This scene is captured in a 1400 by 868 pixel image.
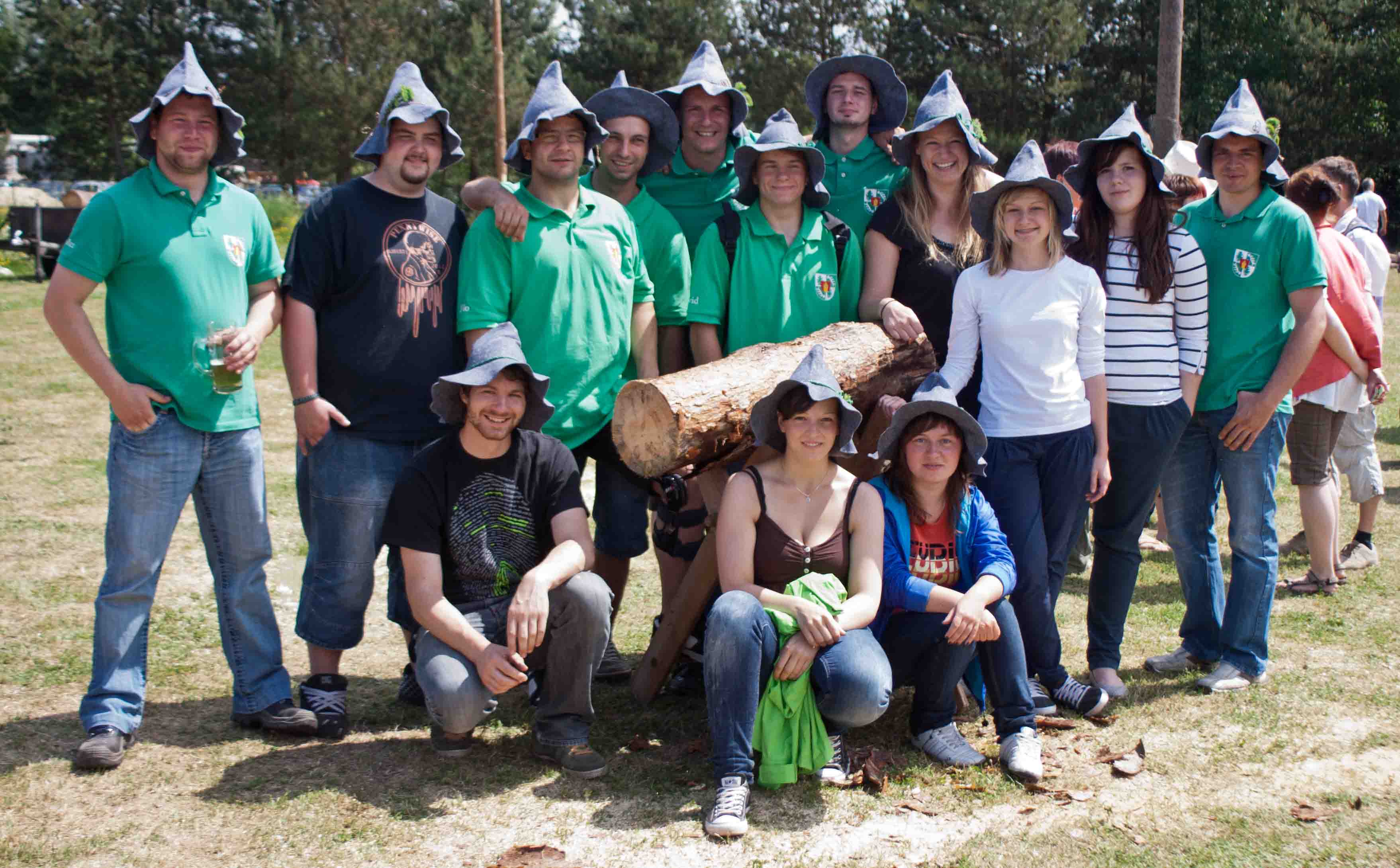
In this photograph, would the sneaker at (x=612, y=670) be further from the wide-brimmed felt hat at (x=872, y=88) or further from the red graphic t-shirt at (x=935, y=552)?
the wide-brimmed felt hat at (x=872, y=88)

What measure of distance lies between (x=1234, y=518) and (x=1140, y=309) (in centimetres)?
99

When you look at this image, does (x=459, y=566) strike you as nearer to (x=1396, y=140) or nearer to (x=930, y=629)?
(x=930, y=629)

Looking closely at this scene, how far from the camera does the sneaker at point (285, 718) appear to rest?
167 inches

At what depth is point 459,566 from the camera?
13.6 ft

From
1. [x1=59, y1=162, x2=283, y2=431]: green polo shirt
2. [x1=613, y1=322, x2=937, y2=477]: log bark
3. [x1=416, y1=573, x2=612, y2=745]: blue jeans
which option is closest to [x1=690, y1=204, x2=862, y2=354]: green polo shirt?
[x1=613, y1=322, x2=937, y2=477]: log bark

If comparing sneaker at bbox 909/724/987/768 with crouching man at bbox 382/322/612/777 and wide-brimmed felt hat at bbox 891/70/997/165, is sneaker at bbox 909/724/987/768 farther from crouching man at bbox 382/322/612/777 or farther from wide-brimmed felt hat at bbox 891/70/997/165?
wide-brimmed felt hat at bbox 891/70/997/165

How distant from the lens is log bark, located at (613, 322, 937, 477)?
4.09 metres

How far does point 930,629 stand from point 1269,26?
3353cm

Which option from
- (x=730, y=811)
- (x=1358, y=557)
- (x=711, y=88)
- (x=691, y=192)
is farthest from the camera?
(x=1358, y=557)

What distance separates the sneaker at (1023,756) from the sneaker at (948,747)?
107 mm

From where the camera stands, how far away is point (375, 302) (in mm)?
4262

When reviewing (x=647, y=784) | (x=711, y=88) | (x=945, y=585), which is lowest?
(x=647, y=784)

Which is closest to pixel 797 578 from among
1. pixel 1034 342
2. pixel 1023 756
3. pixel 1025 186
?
pixel 1023 756

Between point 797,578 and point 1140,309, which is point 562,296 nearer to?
point 797,578
